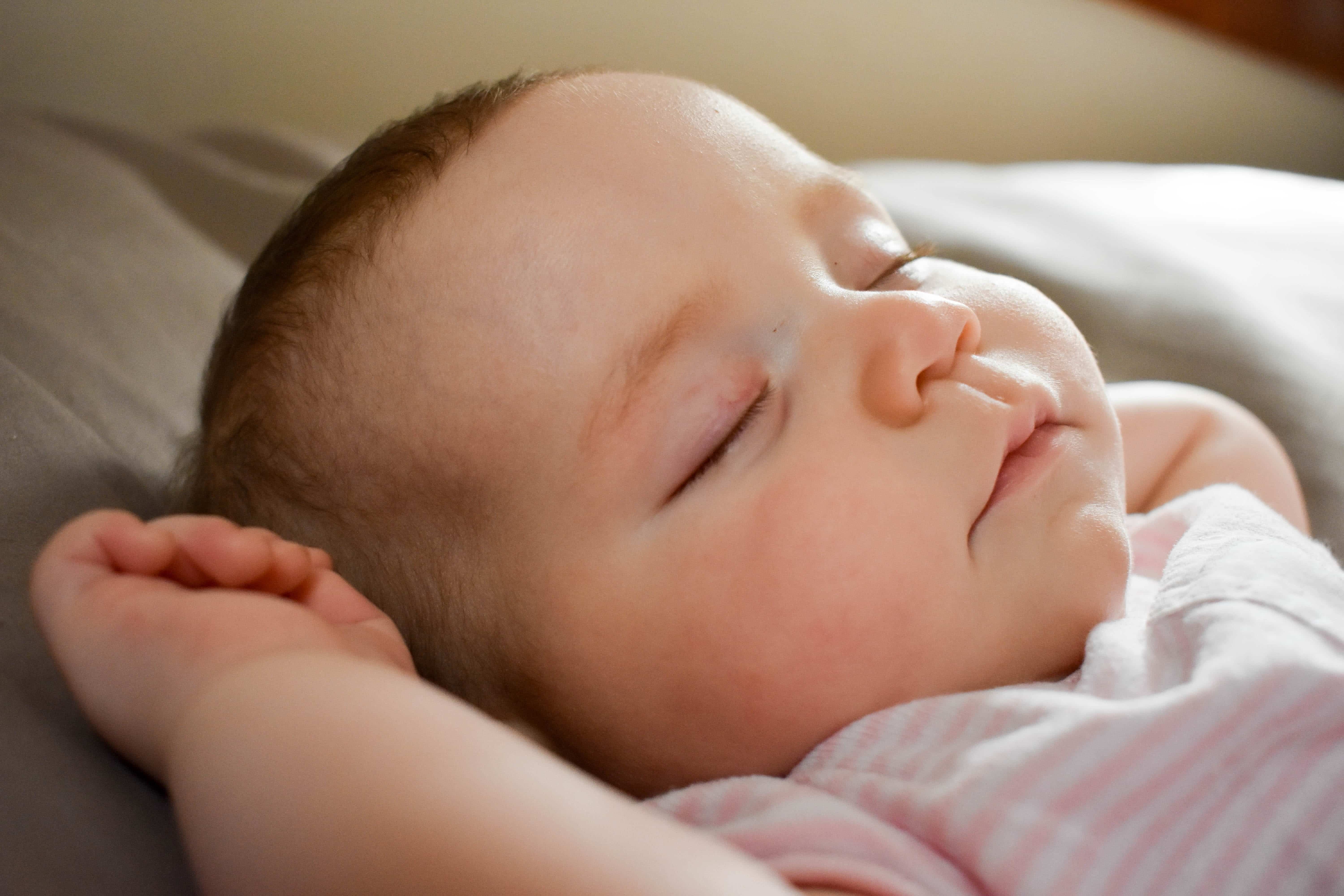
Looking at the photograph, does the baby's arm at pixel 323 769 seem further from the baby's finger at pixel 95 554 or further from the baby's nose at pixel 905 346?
the baby's nose at pixel 905 346

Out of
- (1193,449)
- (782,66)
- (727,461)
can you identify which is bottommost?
(1193,449)

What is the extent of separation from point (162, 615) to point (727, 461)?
340 mm

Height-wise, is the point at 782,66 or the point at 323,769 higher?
the point at 782,66

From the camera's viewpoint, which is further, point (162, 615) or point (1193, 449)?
point (1193, 449)

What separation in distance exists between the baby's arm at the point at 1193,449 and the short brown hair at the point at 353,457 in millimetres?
632

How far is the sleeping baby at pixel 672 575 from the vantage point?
497 millimetres

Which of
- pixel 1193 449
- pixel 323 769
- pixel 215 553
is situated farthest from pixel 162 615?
pixel 1193 449

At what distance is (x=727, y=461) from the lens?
0.69 meters

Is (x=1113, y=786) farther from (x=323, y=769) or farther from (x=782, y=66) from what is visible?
(x=782, y=66)

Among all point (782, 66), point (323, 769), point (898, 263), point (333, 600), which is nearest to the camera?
point (323, 769)

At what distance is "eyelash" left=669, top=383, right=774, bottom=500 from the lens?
27.4 inches

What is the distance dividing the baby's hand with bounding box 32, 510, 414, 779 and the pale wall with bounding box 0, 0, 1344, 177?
1.12 m

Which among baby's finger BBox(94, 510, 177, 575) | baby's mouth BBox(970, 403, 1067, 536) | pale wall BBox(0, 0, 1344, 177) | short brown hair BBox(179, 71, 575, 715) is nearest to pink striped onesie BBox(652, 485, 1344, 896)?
baby's mouth BBox(970, 403, 1067, 536)

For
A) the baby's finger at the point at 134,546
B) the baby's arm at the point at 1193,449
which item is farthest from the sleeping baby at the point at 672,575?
the baby's arm at the point at 1193,449
